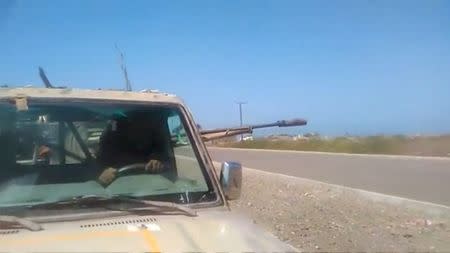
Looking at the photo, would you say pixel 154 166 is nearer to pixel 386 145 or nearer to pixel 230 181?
pixel 230 181

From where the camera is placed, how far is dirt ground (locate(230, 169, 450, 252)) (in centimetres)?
891

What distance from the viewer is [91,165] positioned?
379 centimetres

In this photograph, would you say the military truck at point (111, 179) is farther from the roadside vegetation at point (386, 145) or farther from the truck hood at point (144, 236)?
the roadside vegetation at point (386, 145)

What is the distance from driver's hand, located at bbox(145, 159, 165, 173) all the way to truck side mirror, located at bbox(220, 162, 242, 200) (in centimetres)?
42

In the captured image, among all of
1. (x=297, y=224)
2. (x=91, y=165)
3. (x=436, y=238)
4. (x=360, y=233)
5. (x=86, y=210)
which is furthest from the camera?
(x=297, y=224)

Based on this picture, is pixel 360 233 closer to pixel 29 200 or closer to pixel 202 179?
pixel 202 179

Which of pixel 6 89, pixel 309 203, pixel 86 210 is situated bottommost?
pixel 309 203

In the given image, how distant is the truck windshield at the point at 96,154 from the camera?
3.40 metres

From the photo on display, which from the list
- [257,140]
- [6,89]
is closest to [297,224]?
[6,89]

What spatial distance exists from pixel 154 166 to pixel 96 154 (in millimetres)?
430

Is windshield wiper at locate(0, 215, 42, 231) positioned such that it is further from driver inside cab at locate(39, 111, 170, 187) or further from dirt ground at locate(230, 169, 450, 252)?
dirt ground at locate(230, 169, 450, 252)

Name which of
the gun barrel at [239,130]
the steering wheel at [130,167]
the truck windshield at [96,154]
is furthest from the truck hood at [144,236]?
the gun barrel at [239,130]

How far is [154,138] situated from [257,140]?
188 feet

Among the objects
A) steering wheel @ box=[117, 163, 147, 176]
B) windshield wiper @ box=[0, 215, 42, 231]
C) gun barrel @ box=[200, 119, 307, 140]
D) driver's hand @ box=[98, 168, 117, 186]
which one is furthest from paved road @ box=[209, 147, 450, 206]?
windshield wiper @ box=[0, 215, 42, 231]
